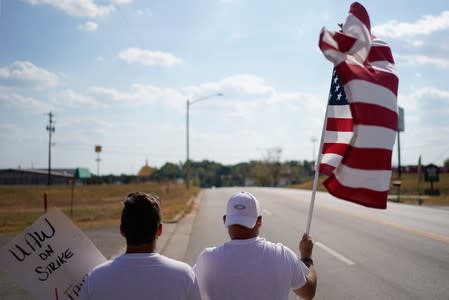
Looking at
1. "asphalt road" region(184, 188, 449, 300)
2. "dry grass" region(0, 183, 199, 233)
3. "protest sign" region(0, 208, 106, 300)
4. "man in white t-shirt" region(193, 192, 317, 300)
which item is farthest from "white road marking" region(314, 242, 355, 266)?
"protest sign" region(0, 208, 106, 300)

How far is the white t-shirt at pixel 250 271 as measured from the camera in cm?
326

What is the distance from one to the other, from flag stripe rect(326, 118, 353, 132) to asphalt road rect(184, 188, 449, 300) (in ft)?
12.3

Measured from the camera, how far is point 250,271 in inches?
129

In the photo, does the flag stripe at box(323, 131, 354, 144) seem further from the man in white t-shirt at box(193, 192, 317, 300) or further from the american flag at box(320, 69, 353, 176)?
the man in white t-shirt at box(193, 192, 317, 300)

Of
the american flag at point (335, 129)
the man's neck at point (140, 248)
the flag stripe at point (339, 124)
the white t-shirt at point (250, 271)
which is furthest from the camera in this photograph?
the flag stripe at point (339, 124)

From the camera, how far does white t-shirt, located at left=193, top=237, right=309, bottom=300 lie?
3.26 meters

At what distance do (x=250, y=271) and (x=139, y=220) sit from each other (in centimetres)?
82

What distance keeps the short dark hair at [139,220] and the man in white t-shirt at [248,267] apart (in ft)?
1.91

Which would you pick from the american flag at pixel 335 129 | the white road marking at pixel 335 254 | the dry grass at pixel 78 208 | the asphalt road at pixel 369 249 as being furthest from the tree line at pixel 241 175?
the american flag at pixel 335 129

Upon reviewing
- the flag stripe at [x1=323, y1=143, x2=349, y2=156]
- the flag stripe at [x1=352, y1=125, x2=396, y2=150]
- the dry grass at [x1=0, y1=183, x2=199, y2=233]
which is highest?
the flag stripe at [x1=352, y1=125, x2=396, y2=150]

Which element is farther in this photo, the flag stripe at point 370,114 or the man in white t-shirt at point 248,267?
the flag stripe at point 370,114

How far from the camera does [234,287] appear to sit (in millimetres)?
3279

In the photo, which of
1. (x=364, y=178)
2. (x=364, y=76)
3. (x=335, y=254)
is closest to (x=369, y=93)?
(x=364, y=76)

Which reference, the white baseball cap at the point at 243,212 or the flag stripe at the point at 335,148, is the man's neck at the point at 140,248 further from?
the flag stripe at the point at 335,148
